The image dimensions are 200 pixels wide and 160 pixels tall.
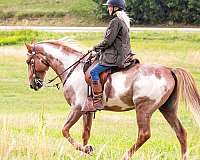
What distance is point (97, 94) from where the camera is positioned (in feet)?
33.3

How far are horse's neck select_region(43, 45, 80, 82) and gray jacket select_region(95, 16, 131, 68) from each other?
40.9 inches

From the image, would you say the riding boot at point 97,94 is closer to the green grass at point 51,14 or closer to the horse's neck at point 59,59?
the horse's neck at point 59,59

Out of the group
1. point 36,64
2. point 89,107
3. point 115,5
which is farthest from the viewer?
point 36,64

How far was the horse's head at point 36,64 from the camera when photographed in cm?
1129

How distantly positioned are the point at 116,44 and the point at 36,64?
182 centimetres

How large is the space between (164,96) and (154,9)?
3981 cm

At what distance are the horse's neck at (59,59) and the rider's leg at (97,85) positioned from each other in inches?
37.2

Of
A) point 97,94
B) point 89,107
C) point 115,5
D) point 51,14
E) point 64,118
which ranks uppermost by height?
point 115,5

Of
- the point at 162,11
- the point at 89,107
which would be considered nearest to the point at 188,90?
the point at 89,107

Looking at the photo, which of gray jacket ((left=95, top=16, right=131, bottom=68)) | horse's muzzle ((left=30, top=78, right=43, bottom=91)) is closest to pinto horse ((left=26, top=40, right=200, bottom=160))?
gray jacket ((left=95, top=16, right=131, bottom=68))

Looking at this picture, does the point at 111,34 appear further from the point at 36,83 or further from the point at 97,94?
the point at 36,83

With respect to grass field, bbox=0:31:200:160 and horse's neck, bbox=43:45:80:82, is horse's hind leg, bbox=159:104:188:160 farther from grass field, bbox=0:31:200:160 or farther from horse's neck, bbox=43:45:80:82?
horse's neck, bbox=43:45:80:82

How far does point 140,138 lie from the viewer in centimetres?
976

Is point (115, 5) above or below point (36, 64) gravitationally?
above
